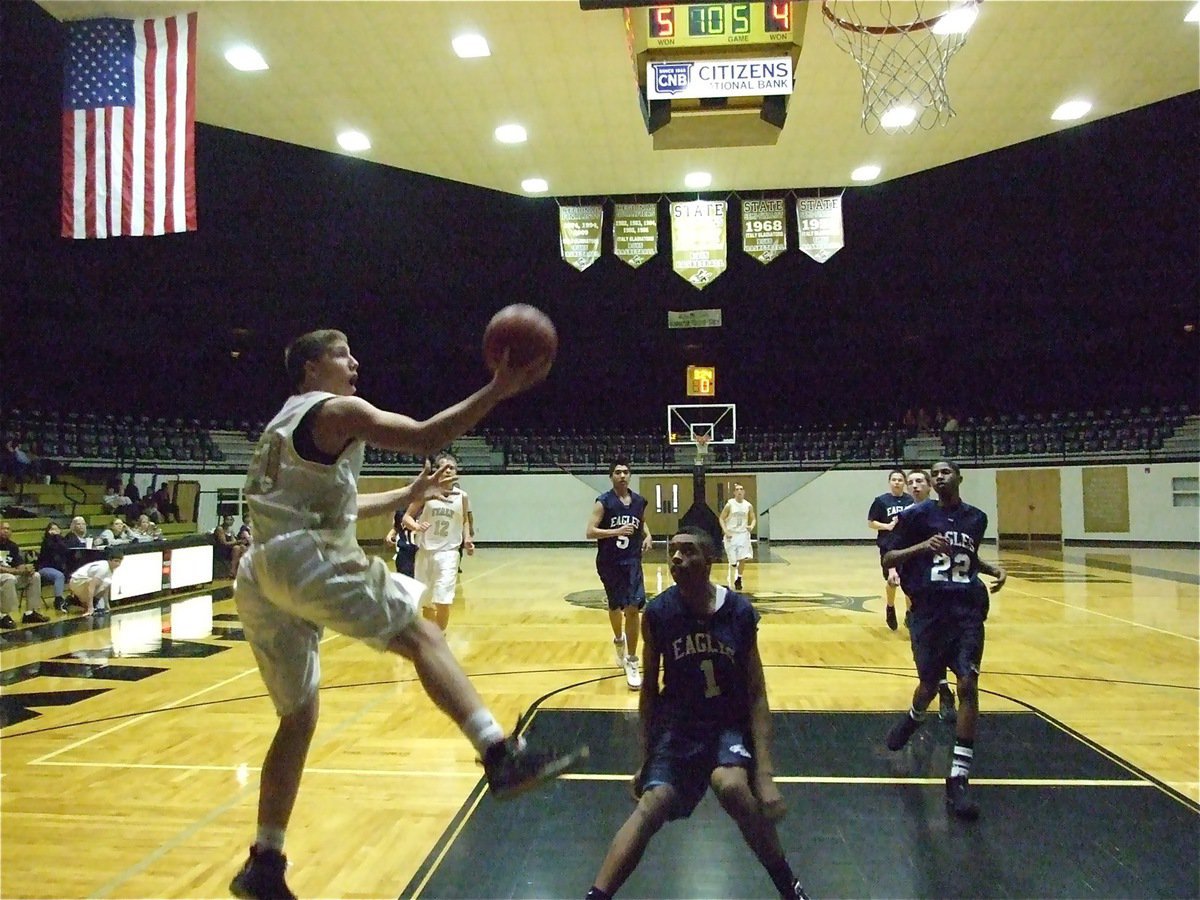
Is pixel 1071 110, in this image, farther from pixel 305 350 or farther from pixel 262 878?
pixel 262 878

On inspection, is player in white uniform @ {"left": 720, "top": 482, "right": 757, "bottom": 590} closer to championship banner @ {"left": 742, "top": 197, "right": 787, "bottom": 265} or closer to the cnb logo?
championship banner @ {"left": 742, "top": 197, "right": 787, "bottom": 265}

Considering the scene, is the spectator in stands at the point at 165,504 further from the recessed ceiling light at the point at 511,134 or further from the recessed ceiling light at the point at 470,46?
the recessed ceiling light at the point at 470,46

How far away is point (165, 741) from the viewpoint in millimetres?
5297

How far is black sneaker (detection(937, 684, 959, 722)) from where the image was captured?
18.4 ft

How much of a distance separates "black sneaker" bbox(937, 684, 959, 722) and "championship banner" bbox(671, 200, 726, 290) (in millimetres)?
A: 8155

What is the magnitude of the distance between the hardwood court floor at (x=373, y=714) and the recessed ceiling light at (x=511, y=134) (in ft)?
21.1

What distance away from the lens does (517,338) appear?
2.39 metres

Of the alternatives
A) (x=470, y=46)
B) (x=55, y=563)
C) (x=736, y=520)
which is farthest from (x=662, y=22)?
(x=55, y=563)

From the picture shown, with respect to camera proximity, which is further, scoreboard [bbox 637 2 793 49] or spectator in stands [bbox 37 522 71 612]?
spectator in stands [bbox 37 522 71 612]

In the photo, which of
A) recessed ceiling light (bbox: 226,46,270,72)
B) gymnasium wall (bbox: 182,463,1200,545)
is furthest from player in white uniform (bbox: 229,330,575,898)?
gymnasium wall (bbox: 182,463,1200,545)

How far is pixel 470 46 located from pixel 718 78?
298cm

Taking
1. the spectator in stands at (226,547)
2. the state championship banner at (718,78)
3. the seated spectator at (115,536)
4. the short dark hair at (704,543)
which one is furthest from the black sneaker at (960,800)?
the spectator in stands at (226,547)

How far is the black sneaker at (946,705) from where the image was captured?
221 inches

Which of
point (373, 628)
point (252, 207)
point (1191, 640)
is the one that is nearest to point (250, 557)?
point (373, 628)
